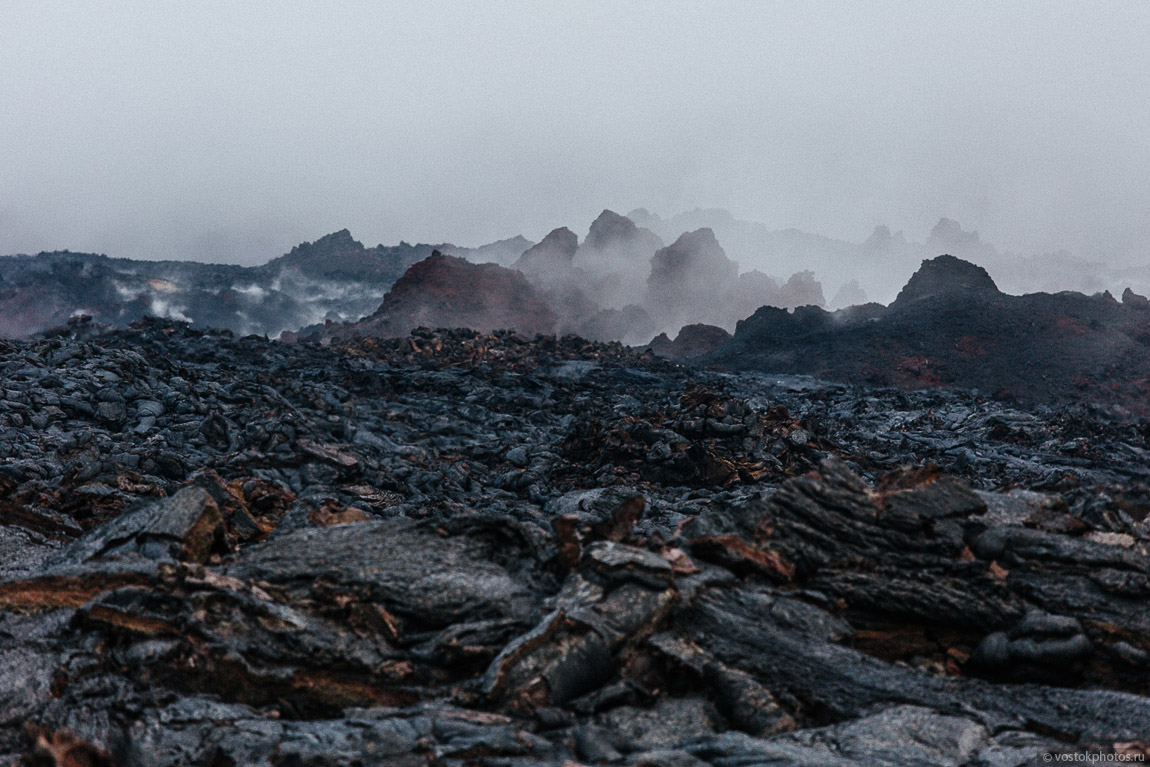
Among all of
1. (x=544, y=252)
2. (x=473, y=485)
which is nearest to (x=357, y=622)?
(x=473, y=485)

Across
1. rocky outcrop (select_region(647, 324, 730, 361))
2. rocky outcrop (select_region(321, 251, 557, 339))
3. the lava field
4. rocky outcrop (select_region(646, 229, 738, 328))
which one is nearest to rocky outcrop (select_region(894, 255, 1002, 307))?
rocky outcrop (select_region(647, 324, 730, 361))

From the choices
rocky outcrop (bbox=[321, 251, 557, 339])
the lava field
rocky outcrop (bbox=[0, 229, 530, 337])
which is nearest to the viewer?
the lava field

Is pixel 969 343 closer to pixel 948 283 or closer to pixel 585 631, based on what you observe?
pixel 948 283

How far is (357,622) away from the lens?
7.46 metres

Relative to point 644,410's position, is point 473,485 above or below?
below

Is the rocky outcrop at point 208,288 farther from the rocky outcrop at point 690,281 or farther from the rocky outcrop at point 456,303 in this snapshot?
the rocky outcrop at point 690,281

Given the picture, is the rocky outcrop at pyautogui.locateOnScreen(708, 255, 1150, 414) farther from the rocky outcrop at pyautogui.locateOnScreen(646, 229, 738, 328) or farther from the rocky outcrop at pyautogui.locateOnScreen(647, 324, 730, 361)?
the rocky outcrop at pyautogui.locateOnScreen(646, 229, 738, 328)

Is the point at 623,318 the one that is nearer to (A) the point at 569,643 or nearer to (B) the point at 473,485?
(B) the point at 473,485

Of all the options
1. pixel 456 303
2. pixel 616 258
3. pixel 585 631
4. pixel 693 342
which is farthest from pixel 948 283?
pixel 616 258

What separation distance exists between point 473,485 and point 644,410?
11.5 meters

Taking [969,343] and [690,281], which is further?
[690,281]

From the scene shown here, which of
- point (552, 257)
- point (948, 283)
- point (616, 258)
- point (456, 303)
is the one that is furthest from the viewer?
point (616, 258)

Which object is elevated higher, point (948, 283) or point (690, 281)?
point (690, 281)

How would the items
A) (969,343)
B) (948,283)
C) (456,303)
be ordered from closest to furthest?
(969,343), (948,283), (456,303)
